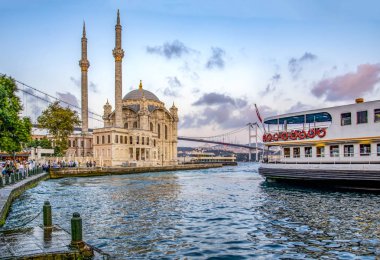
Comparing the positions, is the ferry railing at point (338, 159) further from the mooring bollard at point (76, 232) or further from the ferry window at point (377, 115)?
the mooring bollard at point (76, 232)

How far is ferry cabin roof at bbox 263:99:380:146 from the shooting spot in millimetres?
22922

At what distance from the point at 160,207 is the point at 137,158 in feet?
191

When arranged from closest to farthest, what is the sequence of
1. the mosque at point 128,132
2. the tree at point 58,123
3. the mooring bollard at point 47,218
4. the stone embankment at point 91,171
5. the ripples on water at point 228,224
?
the ripples on water at point 228,224
the mooring bollard at point 47,218
the stone embankment at point 91,171
the tree at point 58,123
the mosque at point 128,132

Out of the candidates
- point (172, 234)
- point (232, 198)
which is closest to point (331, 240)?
point (172, 234)

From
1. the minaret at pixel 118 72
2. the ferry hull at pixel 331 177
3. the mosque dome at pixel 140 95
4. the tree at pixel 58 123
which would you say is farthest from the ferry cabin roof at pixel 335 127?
the mosque dome at pixel 140 95

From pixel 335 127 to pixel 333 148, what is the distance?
5.81 ft

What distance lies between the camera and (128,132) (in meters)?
73.9

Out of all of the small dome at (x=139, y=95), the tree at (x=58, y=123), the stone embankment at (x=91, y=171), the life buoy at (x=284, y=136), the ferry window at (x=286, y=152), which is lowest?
the stone embankment at (x=91, y=171)

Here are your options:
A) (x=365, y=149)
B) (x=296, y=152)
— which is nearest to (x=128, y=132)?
(x=296, y=152)

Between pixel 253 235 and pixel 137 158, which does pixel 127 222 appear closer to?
pixel 253 235

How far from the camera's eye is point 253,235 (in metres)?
12.4

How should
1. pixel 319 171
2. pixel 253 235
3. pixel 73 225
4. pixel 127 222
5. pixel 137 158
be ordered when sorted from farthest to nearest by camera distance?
pixel 137 158 < pixel 319 171 < pixel 127 222 < pixel 253 235 < pixel 73 225

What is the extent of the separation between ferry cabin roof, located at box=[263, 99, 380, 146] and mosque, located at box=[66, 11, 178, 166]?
43.1 meters

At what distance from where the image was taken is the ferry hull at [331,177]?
21.8 metres
